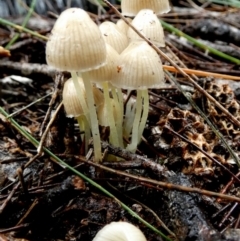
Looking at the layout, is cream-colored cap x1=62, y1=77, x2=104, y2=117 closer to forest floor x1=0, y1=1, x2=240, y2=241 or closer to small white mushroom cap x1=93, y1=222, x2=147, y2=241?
forest floor x1=0, y1=1, x2=240, y2=241

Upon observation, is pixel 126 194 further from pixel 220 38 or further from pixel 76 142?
pixel 220 38

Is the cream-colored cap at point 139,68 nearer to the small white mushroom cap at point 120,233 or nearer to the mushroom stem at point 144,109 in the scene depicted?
the mushroom stem at point 144,109

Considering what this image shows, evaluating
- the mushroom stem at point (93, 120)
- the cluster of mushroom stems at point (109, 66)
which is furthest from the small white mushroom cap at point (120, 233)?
the mushroom stem at point (93, 120)

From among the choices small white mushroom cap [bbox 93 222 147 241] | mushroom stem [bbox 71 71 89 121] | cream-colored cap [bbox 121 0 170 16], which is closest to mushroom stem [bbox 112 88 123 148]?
mushroom stem [bbox 71 71 89 121]

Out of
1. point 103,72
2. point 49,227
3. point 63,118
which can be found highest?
point 103,72

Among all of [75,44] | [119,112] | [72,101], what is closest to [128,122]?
[119,112]

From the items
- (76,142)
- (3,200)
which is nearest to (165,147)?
(76,142)
